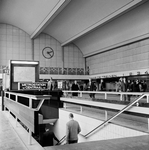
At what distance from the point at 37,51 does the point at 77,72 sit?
8.29 meters

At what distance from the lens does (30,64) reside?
59.2ft

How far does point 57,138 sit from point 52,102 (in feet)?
8.14

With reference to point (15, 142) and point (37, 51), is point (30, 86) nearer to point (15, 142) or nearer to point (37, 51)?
point (15, 142)

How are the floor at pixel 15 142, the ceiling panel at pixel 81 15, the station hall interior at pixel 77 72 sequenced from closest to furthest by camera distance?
the floor at pixel 15 142 < the station hall interior at pixel 77 72 < the ceiling panel at pixel 81 15

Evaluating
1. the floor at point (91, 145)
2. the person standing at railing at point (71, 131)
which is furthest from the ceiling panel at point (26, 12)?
the floor at point (91, 145)

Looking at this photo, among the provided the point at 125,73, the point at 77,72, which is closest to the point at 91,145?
the point at 125,73

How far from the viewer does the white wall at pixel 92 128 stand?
6538mm

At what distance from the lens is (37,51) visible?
3603 centimetres

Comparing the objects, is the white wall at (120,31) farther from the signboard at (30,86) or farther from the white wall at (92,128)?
the white wall at (92,128)

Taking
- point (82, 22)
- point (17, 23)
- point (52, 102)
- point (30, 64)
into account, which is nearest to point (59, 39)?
point (17, 23)

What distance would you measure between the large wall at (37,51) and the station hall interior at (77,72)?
16 cm

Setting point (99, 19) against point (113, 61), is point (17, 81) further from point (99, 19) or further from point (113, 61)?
point (113, 61)

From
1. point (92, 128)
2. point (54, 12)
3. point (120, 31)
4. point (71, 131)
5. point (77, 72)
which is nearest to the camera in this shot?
point (71, 131)

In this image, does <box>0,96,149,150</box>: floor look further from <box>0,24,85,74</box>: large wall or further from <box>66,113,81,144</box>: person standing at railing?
<box>0,24,85,74</box>: large wall
